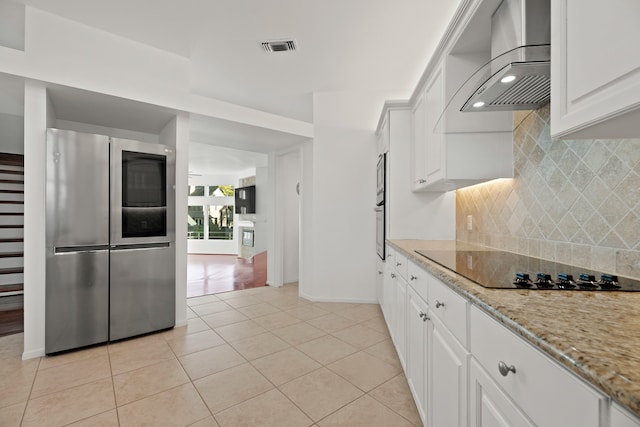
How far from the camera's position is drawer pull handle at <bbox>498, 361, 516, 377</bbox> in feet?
2.42

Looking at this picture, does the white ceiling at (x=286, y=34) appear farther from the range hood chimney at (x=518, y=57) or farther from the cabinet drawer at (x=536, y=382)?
the cabinet drawer at (x=536, y=382)

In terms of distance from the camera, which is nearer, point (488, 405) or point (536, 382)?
point (536, 382)

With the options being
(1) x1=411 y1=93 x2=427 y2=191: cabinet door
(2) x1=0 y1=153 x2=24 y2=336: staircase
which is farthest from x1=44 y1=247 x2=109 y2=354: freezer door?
(1) x1=411 y1=93 x2=427 y2=191: cabinet door

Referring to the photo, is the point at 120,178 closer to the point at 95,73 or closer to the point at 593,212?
the point at 95,73

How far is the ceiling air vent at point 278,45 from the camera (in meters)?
2.79

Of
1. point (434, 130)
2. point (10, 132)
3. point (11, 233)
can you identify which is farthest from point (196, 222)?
point (434, 130)

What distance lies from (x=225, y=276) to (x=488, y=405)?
5.54 metres

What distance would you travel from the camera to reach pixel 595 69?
785 mm

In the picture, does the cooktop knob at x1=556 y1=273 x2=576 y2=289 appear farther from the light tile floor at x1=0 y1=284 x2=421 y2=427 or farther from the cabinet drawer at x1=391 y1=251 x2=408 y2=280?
the light tile floor at x1=0 y1=284 x2=421 y2=427

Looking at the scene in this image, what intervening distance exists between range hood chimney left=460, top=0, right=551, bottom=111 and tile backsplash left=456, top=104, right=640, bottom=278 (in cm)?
31

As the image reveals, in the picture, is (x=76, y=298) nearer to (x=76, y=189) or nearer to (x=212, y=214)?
(x=76, y=189)

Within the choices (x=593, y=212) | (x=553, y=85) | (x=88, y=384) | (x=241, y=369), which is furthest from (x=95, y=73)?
(x=593, y=212)

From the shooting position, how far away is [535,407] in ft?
2.13

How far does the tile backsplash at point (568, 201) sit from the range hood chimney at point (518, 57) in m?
0.31
